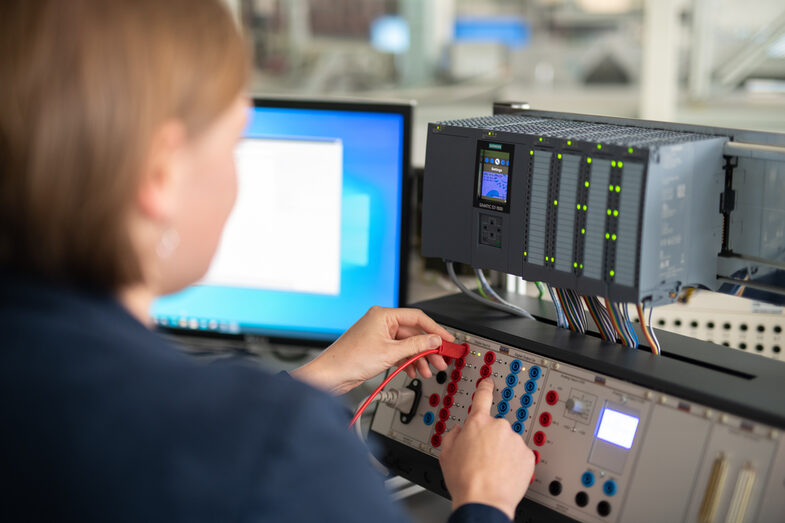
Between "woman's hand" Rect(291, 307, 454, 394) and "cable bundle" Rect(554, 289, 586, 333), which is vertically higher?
"cable bundle" Rect(554, 289, 586, 333)

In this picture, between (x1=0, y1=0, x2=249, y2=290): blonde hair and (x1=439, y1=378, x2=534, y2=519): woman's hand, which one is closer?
(x1=0, y1=0, x2=249, y2=290): blonde hair

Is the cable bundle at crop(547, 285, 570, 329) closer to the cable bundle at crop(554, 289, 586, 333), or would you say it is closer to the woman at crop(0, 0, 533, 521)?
the cable bundle at crop(554, 289, 586, 333)

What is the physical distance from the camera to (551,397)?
3.33 ft

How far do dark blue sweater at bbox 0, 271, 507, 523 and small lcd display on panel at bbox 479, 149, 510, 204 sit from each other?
1.73 feet

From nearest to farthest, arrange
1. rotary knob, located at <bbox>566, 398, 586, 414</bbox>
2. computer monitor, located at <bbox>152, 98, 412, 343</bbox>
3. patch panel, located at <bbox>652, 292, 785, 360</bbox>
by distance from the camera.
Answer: rotary knob, located at <bbox>566, 398, 586, 414</bbox>
patch panel, located at <bbox>652, 292, 785, 360</bbox>
computer monitor, located at <bbox>152, 98, 412, 343</bbox>

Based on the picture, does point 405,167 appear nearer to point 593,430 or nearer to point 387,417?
point 387,417

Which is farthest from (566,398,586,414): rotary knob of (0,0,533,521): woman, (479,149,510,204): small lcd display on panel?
(0,0,533,521): woman

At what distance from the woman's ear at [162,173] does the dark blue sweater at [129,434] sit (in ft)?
0.28

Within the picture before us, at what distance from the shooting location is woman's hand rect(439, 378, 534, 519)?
903 millimetres

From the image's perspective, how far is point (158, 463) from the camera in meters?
0.56

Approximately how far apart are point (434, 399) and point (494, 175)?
0.33 meters

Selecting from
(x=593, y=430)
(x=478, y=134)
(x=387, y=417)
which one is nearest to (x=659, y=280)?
(x=593, y=430)

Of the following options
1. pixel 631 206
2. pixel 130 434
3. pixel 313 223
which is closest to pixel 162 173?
pixel 130 434

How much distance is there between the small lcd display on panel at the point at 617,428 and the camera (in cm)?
93
